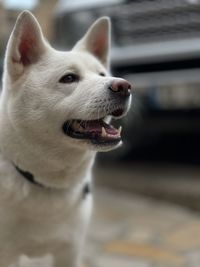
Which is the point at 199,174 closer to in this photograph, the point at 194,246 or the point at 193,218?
the point at 193,218

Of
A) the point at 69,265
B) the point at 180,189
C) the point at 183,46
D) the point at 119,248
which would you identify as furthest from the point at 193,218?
the point at 69,265

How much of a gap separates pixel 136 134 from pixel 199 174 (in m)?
0.68

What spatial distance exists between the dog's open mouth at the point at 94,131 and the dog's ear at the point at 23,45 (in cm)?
32

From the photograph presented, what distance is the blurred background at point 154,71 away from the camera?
4430mm

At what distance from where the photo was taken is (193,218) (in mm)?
4055

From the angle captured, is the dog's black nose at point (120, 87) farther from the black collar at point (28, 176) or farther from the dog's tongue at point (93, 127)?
the black collar at point (28, 176)

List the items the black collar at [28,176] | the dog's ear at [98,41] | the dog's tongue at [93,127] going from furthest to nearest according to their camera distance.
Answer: the dog's ear at [98,41], the black collar at [28,176], the dog's tongue at [93,127]

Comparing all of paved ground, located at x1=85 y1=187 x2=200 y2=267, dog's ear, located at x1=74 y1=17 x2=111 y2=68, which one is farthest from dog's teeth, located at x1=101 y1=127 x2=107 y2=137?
paved ground, located at x1=85 y1=187 x2=200 y2=267

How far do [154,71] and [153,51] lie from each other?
0.16 m

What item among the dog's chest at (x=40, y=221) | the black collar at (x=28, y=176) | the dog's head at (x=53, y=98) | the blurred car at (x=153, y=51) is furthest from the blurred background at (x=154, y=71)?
the dog's head at (x=53, y=98)

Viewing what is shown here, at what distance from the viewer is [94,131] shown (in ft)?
7.68

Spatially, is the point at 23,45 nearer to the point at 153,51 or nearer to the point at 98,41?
the point at 98,41

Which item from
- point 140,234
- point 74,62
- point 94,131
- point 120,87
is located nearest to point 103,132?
point 94,131

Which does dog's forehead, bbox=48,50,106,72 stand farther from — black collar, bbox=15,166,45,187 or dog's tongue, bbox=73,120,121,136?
black collar, bbox=15,166,45,187
